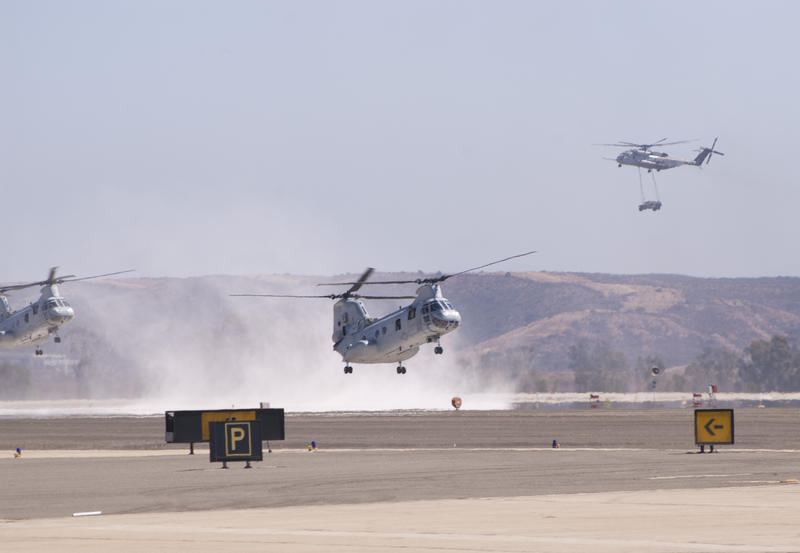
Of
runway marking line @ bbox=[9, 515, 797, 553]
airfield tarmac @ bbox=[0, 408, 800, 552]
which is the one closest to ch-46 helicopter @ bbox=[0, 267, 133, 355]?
airfield tarmac @ bbox=[0, 408, 800, 552]

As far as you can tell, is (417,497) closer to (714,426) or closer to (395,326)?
(714,426)

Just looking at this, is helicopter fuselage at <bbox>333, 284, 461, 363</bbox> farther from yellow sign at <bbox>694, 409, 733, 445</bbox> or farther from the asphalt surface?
yellow sign at <bbox>694, 409, 733, 445</bbox>

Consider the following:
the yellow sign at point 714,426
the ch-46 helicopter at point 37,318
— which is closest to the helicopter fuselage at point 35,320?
the ch-46 helicopter at point 37,318

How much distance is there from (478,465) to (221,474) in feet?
22.2

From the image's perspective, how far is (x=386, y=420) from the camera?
81.9 metres

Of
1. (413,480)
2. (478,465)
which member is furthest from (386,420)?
(413,480)

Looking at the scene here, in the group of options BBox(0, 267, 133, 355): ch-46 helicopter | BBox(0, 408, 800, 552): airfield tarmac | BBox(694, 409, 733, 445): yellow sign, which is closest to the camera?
BBox(0, 408, 800, 552): airfield tarmac

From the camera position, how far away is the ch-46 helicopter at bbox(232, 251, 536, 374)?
78.7 m

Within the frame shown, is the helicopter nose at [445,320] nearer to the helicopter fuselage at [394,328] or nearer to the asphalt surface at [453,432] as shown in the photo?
the helicopter fuselage at [394,328]

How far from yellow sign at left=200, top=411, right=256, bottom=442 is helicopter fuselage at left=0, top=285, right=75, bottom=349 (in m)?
50.7

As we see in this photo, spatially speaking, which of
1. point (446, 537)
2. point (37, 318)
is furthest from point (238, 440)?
point (37, 318)

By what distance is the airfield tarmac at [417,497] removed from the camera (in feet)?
69.9

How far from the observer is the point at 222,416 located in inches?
1791

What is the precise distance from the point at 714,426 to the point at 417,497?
18.9m
